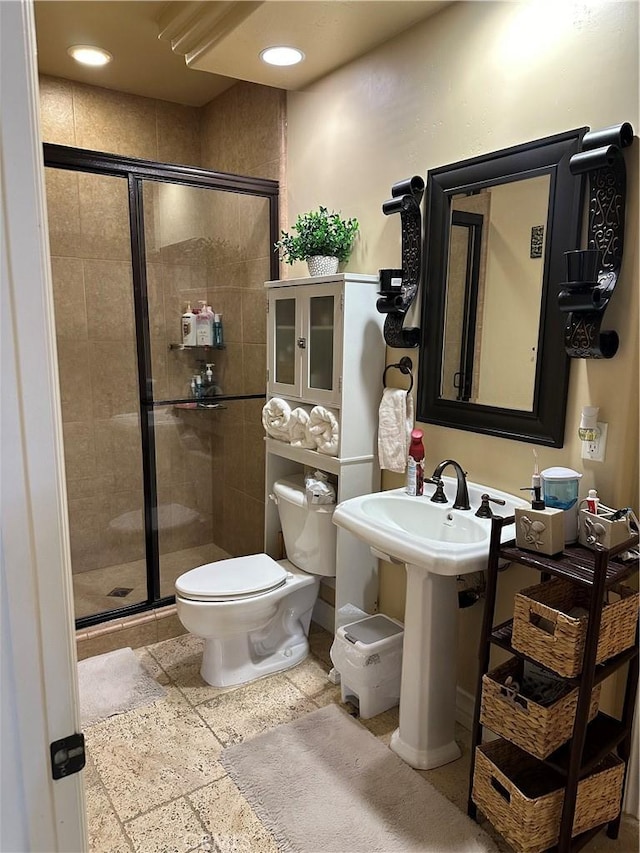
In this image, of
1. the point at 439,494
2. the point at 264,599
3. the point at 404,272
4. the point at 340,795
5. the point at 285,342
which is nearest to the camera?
the point at 340,795

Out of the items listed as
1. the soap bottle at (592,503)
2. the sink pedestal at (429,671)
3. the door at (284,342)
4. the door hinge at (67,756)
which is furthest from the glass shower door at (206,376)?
the door hinge at (67,756)

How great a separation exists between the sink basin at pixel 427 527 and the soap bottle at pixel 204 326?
147 centimetres

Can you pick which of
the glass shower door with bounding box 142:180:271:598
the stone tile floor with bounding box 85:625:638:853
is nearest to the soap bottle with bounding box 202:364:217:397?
the glass shower door with bounding box 142:180:271:598

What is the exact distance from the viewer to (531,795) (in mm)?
1636

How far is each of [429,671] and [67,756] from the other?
1477 mm


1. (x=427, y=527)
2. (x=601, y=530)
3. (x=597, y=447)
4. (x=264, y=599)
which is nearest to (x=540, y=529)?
(x=601, y=530)

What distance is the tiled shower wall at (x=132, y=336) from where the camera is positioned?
2996 mm

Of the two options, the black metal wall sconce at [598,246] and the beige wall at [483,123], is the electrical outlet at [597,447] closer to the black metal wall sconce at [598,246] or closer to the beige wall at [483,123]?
the beige wall at [483,123]

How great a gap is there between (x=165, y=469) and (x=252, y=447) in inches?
19.0

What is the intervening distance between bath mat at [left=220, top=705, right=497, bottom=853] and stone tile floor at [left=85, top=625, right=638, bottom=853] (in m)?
0.05

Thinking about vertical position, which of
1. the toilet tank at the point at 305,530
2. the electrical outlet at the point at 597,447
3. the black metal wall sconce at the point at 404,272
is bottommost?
the toilet tank at the point at 305,530

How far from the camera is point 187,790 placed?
6.21ft

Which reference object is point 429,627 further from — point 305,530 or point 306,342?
point 306,342

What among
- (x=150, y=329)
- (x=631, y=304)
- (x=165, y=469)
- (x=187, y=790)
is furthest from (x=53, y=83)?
(x=187, y=790)
